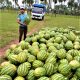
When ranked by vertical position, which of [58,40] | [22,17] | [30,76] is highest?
[22,17]

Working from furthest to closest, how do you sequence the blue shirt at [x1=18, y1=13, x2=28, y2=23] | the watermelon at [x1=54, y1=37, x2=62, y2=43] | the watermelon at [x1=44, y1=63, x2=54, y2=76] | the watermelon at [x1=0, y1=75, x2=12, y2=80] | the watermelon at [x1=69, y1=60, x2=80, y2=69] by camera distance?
the blue shirt at [x1=18, y1=13, x2=28, y2=23] → the watermelon at [x1=54, y1=37, x2=62, y2=43] → the watermelon at [x1=69, y1=60, x2=80, y2=69] → the watermelon at [x1=44, y1=63, x2=54, y2=76] → the watermelon at [x1=0, y1=75, x2=12, y2=80]

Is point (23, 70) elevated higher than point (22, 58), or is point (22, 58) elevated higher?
point (22, 58)

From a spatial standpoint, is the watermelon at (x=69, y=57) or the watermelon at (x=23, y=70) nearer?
the watermelon at (x=23, y=70)

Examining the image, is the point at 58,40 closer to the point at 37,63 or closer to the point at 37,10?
the point at 37,63

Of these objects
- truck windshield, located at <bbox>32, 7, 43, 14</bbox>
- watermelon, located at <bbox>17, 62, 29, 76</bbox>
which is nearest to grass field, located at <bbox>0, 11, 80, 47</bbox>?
truck windshield, located at <bbox>32, 7, 43, 14</bbox>

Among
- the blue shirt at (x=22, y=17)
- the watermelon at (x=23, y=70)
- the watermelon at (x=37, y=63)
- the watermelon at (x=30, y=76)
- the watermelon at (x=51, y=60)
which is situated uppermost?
the blue shirt at (x=22, y=17)

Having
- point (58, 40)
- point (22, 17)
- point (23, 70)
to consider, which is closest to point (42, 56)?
point (23, 70)

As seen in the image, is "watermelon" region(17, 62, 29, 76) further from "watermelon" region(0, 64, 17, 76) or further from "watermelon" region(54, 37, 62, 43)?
"watermelon" region(54, 37, 62, 43)

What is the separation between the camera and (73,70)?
22.1 ft

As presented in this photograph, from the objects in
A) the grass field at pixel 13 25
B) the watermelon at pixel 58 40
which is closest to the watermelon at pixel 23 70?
the watermelon at pixel 58 40

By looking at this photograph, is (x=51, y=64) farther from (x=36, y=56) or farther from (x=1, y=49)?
(x=1, y=49)

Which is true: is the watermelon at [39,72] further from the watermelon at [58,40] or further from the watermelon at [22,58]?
the watermelon at [58,40]

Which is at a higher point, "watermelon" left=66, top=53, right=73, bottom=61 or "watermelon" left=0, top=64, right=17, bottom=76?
"watermelon" left=66, top=53, right=73, bottom=61

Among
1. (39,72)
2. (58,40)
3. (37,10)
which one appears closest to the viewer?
(39,72)
